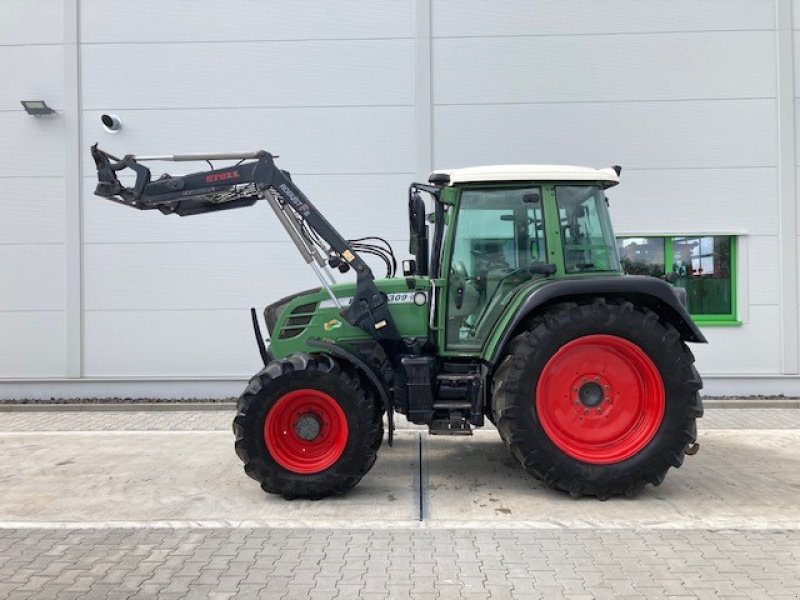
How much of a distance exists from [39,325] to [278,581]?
24.3 ft

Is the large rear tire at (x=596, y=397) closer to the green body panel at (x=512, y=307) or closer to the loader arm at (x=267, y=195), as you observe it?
the green body panel at (x=512, y=307)

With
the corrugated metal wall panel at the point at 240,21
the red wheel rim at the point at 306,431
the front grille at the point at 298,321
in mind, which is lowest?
the red wheel rim at the point at 306,431

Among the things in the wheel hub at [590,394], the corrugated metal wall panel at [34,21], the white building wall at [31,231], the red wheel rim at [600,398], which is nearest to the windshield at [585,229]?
the red wheel rim at [600,398]

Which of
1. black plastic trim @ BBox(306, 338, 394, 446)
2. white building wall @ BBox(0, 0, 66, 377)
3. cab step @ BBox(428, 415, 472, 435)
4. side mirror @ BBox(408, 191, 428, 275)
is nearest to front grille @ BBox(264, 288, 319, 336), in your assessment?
black plastic trim @ BBox(306, 338, 394, 446)

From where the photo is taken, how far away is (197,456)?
633 cm

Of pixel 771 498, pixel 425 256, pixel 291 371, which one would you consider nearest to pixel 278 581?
pixel 291 371

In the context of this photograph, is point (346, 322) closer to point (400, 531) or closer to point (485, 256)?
point (485, 256)

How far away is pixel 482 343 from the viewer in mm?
5066

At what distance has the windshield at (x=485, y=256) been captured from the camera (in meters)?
5.09

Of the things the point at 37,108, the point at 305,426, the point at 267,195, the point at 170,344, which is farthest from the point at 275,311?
the point at 37,108

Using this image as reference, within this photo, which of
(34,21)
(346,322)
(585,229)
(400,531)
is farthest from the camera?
(34,21)

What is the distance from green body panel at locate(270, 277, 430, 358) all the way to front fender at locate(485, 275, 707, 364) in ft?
2.38

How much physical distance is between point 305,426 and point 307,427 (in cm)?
2

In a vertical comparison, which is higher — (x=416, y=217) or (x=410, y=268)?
(x=416, y=217)
